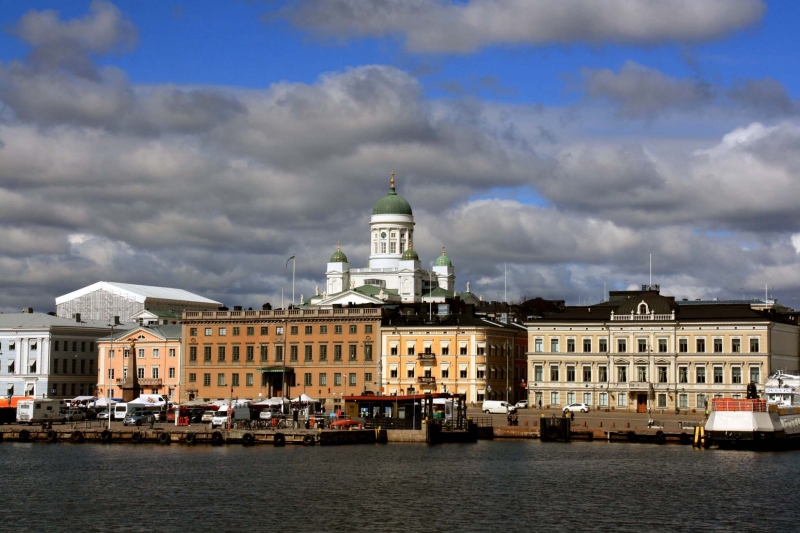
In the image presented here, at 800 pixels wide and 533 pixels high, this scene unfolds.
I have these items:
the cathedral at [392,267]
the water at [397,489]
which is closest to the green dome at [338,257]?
the cathedral at [392,267]

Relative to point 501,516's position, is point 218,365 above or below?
above

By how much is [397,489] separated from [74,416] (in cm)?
5659

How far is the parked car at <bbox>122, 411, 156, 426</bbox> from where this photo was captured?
107250 mm

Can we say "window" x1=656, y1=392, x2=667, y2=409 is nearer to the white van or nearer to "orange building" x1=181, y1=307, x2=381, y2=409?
the white van

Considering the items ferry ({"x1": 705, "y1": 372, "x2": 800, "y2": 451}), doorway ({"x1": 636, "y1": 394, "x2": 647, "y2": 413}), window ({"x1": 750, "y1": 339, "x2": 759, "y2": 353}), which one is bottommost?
ferry ({"x1": 705, "y1": 372, "x2": 800, "y2": 451})

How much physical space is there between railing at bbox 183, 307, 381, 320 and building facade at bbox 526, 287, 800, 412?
1918 centimetres

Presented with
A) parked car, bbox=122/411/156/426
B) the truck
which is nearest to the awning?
parked car, bbox=122/411/156/426

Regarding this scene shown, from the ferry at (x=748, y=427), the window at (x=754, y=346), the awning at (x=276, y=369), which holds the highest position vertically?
the window at (x=754, y=346)

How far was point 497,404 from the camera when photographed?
122938mm

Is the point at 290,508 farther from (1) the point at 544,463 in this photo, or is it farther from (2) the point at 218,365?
(2) the point at 218,365

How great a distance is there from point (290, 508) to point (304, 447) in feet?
103

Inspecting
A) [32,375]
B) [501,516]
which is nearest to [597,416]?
[501,516]

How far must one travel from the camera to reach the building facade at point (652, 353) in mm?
118188

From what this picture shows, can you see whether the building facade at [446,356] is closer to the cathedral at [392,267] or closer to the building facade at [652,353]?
the building facade at [652,353]
